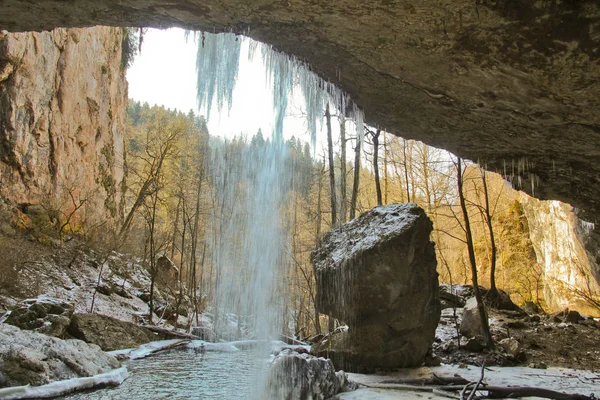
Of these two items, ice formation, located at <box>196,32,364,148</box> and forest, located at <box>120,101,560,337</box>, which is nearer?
ice formation, located at <box>196,32,364,148</box>

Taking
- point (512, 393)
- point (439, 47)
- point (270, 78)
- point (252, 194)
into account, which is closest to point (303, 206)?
point (252, 194)

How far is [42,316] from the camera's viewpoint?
10242 mm

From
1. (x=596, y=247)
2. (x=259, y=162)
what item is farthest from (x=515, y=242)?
(x=259, y=162)

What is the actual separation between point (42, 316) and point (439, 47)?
10.6 m

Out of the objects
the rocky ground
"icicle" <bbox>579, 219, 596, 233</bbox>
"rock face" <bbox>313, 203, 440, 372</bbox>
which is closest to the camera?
"rock face" <bbox>313, 203, 440, 372</bbox>

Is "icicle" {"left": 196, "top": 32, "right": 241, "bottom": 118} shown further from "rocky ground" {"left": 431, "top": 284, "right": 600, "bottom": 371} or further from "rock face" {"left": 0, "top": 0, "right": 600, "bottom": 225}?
"rocky ground" {"left": 431, "top": 284, "right": 600, "bottom": 371}

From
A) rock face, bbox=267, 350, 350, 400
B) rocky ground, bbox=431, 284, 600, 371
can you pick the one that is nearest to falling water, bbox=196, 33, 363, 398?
rock face, bbox=267, 350, 350, 400

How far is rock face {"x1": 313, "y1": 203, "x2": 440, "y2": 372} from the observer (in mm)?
8711

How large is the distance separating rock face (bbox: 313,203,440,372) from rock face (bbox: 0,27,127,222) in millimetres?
14328

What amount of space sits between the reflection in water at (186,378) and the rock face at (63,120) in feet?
35.5

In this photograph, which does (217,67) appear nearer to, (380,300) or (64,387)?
(380,300)

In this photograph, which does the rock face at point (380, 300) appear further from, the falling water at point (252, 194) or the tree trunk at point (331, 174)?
the tree trunk at point (331, 174)

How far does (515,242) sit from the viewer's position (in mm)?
24875

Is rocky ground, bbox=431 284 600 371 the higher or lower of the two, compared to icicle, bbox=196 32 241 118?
lower
